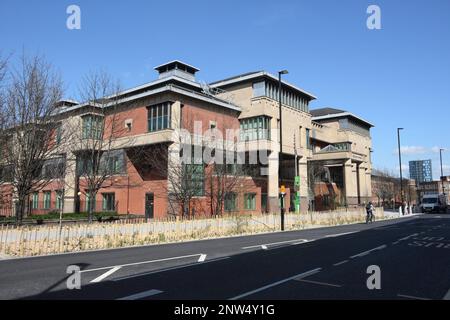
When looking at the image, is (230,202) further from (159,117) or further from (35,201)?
(35,201)

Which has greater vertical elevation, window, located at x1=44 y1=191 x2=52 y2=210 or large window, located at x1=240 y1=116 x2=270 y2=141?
large window, located at x1=240 y1=116 x2=270 y2=141

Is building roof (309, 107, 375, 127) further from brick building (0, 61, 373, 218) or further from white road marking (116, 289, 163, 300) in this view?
white road marking (116, 289, 163, 300)

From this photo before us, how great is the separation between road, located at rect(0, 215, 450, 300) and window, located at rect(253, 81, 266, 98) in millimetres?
28722

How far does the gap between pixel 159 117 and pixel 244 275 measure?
26.1 metres

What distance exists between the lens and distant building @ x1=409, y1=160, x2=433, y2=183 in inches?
5509

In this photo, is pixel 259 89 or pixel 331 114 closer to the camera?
pixel 259 89

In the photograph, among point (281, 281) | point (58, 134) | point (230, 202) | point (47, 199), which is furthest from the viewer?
Answer: point (47, 199)

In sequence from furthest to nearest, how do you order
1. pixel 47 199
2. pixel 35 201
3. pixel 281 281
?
pixel 35 201
pixel 47 199
pixel 281 281

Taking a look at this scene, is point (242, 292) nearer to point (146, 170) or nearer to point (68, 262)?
point (68, 262)

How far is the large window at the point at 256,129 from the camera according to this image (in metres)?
38.5

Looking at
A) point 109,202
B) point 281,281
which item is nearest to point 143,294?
point 281,281

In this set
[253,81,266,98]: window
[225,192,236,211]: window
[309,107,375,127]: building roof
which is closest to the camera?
[225,192,236,211]: window

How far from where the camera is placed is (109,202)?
37.6 metres

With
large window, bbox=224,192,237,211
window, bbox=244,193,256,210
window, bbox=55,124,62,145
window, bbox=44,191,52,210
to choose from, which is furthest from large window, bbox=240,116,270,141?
window, bbox=44,191,52,210
